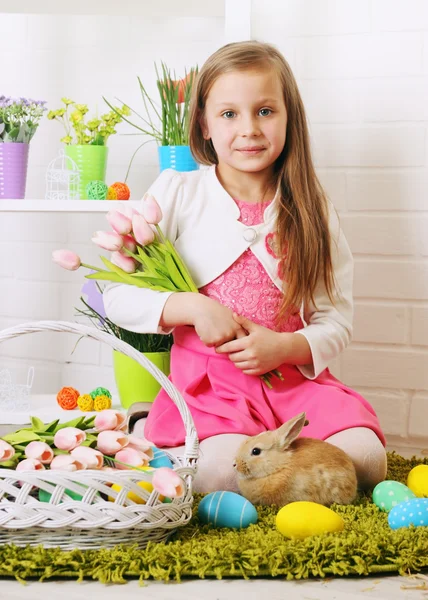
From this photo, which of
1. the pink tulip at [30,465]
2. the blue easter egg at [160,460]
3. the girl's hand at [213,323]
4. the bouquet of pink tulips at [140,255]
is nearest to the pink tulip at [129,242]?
the bouquet of pink tulips at [140,255]

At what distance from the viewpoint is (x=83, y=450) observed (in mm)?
1081

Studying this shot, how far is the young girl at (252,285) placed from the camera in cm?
140

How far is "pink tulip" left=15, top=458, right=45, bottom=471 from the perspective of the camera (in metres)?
1.06

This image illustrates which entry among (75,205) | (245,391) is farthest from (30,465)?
(75,205)

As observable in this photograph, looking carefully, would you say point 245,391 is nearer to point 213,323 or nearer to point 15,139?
point 213,323

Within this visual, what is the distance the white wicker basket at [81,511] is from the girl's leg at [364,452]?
0.37 metres

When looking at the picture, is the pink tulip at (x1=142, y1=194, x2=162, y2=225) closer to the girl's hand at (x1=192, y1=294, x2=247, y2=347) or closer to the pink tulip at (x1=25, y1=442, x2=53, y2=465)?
the girl's hand at (x1=192, y1=294, x2=247, y2=347)

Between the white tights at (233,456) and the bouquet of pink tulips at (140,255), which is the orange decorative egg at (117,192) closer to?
the bouquet of pink tulips at (140,255)

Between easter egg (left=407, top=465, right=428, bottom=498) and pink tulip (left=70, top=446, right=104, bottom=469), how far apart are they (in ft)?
1.75

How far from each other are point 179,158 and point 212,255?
12.2 inches

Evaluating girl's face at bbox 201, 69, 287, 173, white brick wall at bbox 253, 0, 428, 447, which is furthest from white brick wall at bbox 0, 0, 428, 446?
girl's face at bbox 201, 69, 287, 173

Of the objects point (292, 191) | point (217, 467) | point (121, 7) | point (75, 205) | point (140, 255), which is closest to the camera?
point (217, 467)

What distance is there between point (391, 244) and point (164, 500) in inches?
35.9

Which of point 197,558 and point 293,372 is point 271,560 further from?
point 293,372
